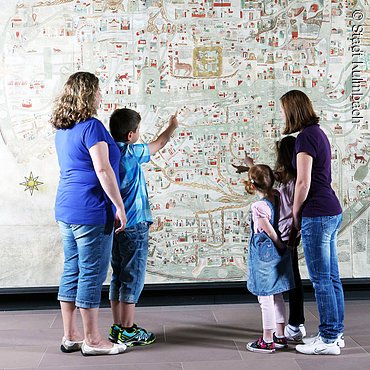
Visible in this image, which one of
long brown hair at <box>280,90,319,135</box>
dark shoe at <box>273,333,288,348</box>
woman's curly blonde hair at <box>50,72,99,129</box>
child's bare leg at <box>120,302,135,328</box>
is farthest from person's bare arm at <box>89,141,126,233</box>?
dark shoe at <box>273,333,288,348</box>

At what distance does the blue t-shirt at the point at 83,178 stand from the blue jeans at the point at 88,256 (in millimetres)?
52

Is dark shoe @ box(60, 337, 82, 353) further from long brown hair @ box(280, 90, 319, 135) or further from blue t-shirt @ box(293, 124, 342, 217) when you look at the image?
long brown hair @ box(280, 90, 319, 135)

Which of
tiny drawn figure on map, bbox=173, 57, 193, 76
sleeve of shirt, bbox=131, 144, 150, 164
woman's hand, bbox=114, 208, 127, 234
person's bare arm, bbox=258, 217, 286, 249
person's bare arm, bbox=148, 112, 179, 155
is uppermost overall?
tiny drawn figure on map, bbox=173, 57, 193, 76

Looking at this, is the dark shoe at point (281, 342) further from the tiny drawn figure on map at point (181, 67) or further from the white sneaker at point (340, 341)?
the tiny drawn figure on map at point (181, 67)

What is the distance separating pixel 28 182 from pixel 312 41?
207 centimetres

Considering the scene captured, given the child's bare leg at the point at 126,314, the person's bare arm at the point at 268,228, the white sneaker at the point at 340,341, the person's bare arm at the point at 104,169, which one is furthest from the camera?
the child's bare leg at the point at 126,314

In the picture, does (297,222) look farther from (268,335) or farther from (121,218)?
(121,218)

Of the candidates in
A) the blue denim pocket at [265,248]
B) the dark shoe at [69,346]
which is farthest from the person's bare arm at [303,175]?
the dark shoe at [69,346]

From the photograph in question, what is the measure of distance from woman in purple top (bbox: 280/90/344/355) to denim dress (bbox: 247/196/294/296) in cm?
12

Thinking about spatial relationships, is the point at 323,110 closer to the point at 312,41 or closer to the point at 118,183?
the point at 312,41

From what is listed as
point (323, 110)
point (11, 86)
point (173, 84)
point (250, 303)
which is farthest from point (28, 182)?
point (323, 110)

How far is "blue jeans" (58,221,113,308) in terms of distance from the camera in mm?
3521

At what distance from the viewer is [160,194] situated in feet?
15.5

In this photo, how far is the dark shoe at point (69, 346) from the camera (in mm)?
3729
